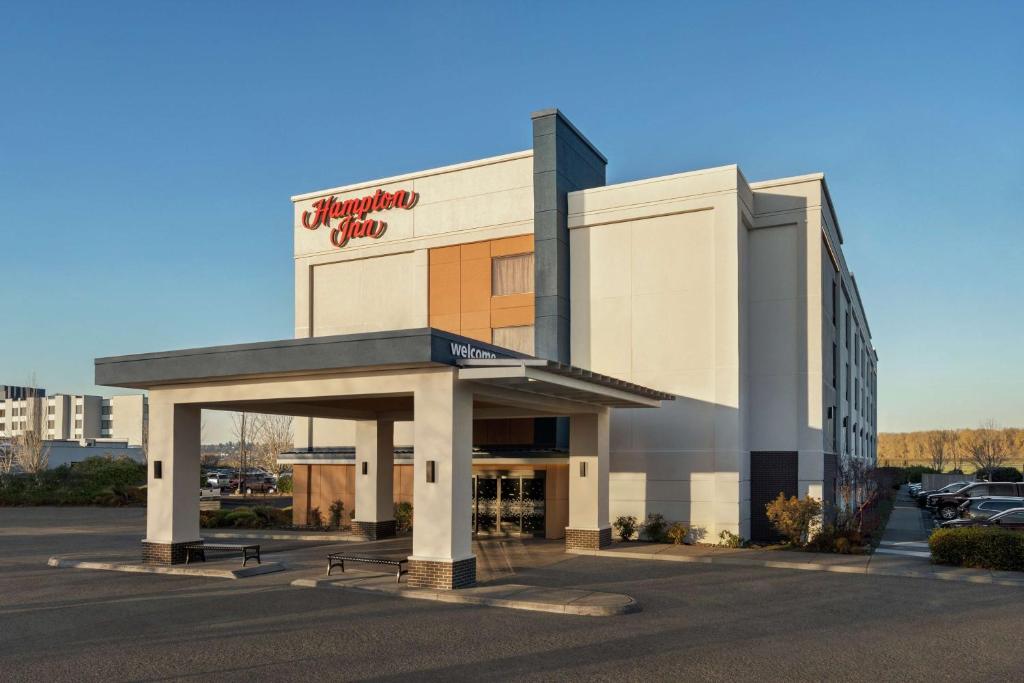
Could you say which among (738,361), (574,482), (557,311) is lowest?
(574,482)

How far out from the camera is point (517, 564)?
21.5 metres

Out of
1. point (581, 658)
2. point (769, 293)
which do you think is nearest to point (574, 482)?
point (769, 293)

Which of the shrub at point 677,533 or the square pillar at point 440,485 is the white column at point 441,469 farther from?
the shrub at point 677,533

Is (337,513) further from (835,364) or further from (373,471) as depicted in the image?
(835,364)

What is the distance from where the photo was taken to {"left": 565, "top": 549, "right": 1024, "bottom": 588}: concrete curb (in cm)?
1920

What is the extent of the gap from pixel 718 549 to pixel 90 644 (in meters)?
17.3

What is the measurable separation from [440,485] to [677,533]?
36.4 ft

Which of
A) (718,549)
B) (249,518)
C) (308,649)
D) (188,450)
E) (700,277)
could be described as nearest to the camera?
(308,649)

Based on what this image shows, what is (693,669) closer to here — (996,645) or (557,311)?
(996,645)

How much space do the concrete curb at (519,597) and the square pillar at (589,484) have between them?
275 inches

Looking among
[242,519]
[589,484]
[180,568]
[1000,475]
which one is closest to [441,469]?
[180,568]

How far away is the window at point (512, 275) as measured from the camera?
30.2 m

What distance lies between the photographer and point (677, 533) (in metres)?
25.9

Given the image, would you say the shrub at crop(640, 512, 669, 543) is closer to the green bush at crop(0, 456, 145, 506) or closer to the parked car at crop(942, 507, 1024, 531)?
the parked car at crop(942, 507, 1024, 531)
